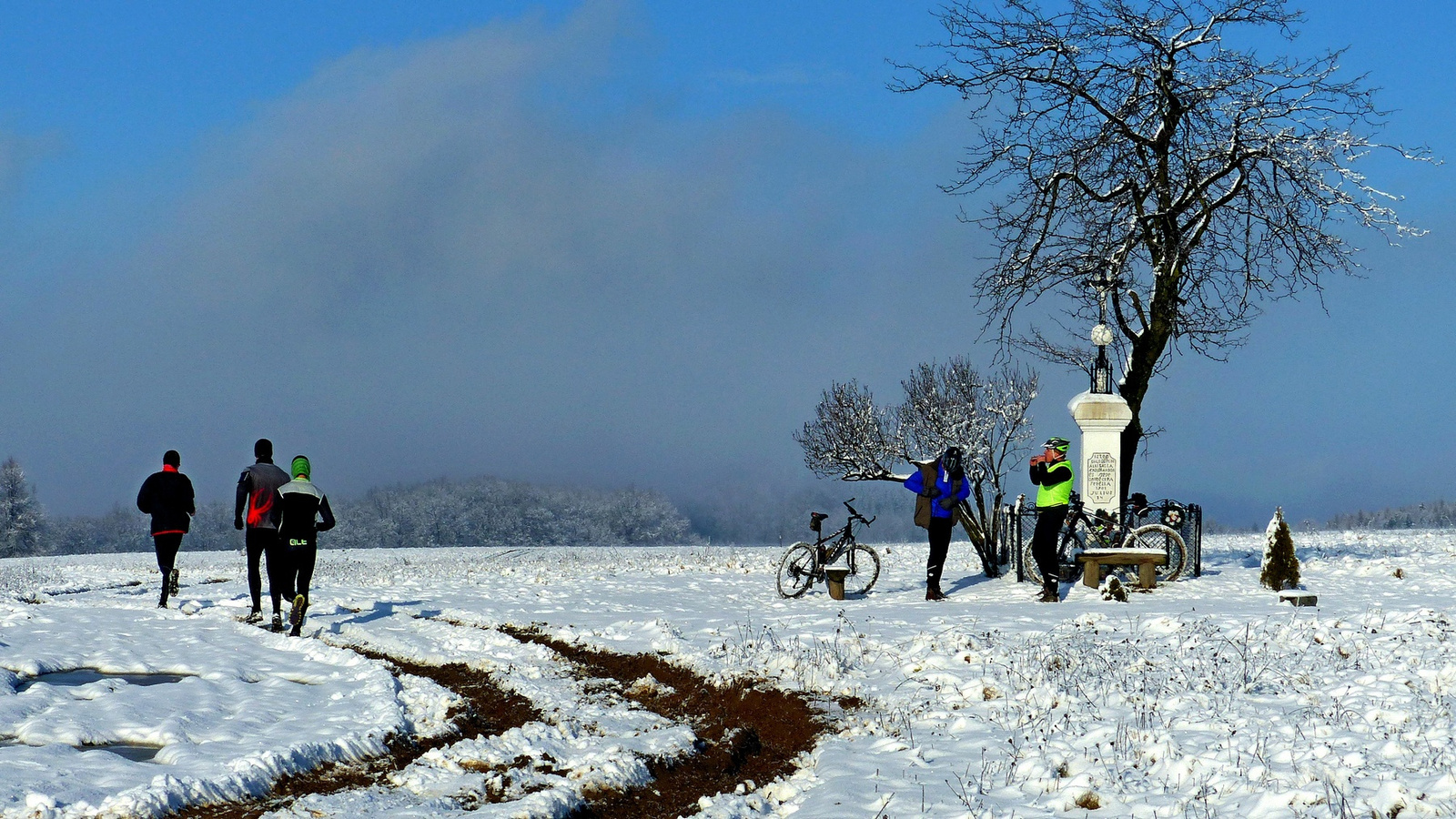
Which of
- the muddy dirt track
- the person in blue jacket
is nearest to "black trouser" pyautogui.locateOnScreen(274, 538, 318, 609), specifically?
the muddy dirt track

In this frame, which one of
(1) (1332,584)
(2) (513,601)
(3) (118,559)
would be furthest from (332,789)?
(3) (118,559)

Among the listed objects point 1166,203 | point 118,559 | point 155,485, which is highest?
point 1166,203

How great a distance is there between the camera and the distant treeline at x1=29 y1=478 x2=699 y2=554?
216 ft

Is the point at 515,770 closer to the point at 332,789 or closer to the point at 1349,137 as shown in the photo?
the point at 332,789

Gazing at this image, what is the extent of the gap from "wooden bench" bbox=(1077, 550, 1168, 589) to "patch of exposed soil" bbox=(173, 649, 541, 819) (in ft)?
31.8

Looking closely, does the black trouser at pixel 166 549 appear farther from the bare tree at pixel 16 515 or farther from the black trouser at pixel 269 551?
the bare tree at pixel 16 515

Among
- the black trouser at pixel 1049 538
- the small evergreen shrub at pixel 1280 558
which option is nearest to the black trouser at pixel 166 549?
the black trouser at pixel 1049 538

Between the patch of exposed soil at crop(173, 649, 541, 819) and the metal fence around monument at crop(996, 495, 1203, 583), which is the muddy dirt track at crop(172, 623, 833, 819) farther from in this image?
the metal fence around monument at crop(996, 495, 1203, 583)

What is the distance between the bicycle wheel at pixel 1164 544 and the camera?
56.0ft

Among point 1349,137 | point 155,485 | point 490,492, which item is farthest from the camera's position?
point 490,492

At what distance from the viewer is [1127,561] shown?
16469 millimetres

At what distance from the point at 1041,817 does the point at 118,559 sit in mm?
37939

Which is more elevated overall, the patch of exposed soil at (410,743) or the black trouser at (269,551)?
the black trouser at (269,551)

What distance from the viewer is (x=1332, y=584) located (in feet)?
56.5
